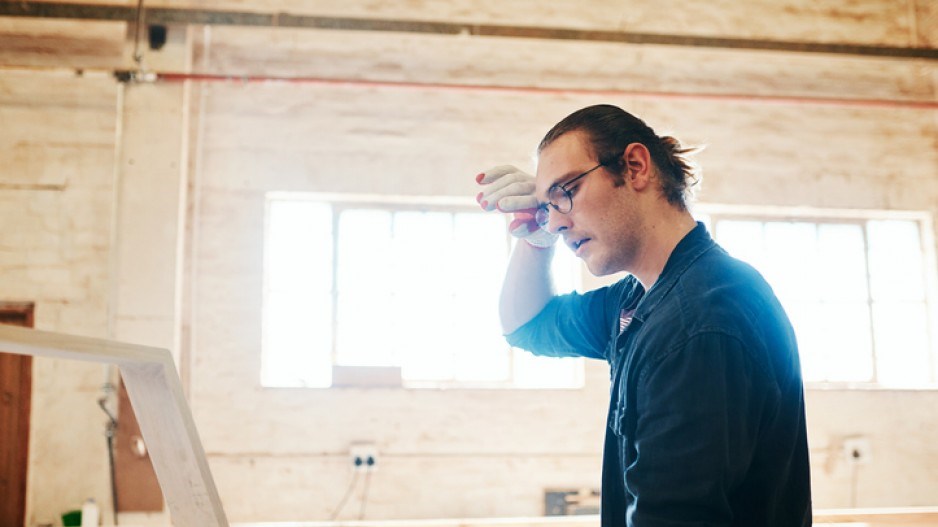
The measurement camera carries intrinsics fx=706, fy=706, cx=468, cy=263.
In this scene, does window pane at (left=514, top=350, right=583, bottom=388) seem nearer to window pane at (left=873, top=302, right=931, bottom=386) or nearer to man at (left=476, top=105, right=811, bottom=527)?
window pane at (left=873, top=302, right=931, bottom=386)

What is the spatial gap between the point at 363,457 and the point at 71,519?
1.58 meters

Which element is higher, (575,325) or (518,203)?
(518,203)

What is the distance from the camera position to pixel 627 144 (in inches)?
55.5

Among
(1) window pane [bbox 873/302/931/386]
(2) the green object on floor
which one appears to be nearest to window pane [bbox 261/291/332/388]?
(2) the green object on floor

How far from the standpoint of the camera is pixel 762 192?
4594 mm

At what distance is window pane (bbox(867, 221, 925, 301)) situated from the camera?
4.80 metres

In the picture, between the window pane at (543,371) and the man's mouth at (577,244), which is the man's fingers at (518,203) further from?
the window pane at (543,371)

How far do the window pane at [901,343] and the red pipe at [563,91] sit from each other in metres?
1.34

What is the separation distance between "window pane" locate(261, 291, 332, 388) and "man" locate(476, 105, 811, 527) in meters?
2.90

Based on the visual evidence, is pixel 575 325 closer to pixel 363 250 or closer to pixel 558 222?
pixel 558 222

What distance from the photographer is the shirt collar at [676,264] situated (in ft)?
4.02

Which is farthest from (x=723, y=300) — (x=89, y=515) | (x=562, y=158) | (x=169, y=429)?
(x=89, y=515)

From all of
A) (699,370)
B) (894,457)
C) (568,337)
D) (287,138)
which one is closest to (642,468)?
(699,370)

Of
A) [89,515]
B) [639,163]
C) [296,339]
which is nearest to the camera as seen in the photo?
[639,163]
